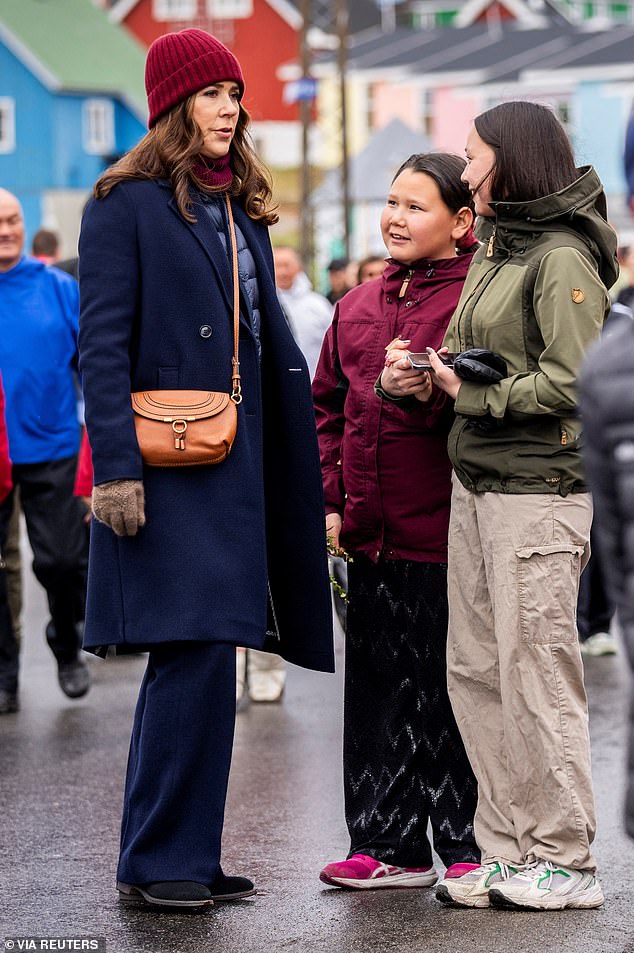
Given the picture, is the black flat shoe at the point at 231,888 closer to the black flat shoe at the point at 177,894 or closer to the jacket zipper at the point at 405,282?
the black flat shoe at the point at 177,894

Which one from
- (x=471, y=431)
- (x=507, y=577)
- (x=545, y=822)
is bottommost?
(x=545, y=822)

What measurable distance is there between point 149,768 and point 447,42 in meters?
55.8

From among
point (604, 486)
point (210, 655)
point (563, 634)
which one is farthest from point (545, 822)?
point (604, 486)

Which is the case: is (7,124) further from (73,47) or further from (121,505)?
(121,505)

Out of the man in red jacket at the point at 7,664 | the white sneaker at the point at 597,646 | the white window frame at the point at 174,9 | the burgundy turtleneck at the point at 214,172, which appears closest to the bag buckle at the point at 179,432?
the burgundy turtleneck at the point at 214,172

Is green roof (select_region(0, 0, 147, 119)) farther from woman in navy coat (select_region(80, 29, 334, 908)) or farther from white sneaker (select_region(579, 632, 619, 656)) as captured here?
woman in navy coat (select_region(80, 29, 334, 908))

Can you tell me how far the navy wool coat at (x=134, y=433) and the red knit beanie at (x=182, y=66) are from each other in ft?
0.82

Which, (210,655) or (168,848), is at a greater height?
(210,655)

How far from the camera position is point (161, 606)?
16.0ft

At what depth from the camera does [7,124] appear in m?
50.7

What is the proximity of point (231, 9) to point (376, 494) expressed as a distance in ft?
185

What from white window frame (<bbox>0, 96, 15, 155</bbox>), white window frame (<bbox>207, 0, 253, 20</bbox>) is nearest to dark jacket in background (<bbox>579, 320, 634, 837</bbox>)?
white window frame (<bbox>0, 96, 15, 155</bbox>)

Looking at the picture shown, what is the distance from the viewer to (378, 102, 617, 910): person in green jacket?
4797mm

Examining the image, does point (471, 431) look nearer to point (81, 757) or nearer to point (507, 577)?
point (507, 577)
